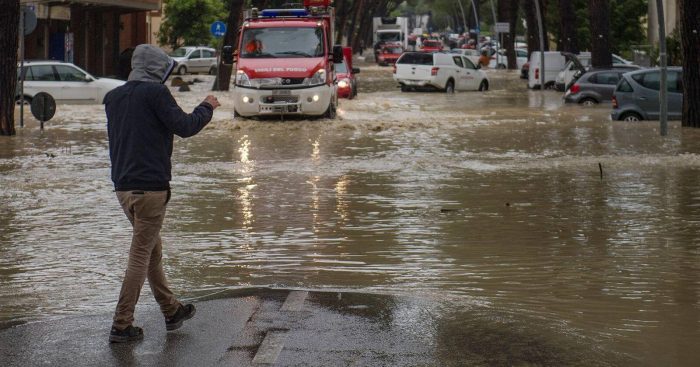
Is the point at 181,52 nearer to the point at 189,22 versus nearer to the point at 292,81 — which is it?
the point at 189,22

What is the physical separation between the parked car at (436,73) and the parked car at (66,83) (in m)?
15.0

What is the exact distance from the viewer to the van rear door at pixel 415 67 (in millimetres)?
48656

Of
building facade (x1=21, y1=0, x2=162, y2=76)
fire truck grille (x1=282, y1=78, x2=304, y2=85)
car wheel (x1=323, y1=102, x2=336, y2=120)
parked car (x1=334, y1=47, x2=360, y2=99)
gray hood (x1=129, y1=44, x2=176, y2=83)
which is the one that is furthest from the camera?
building facade (x1=21, y1=0, x2=162, y2=76)

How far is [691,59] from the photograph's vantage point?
87.2ft

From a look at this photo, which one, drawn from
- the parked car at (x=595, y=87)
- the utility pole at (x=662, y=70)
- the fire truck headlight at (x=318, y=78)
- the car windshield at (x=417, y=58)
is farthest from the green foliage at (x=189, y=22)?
the utility pole at (x=662, y=70)

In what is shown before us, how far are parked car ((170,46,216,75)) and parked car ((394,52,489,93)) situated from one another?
66.5ft

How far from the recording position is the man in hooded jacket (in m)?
7.91

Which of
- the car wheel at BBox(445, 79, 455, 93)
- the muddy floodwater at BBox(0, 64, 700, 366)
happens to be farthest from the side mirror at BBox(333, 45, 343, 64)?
the car wheel at BBox(445, 79, 455, 93)

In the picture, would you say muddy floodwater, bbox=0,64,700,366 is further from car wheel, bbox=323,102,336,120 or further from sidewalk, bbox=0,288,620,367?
car wheel, bbox=323,102,336,120

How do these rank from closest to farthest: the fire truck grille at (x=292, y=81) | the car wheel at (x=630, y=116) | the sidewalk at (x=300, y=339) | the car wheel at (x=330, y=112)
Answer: the sidewalk at (x=300, y=339)
the fire truck grille at (x=292, y=81)
the car wheel at (x=630, y=116)
the car wheel at (x=330, y=112)

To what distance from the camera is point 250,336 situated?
7891 millimetres

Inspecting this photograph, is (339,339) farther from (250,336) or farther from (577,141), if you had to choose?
(577,141)

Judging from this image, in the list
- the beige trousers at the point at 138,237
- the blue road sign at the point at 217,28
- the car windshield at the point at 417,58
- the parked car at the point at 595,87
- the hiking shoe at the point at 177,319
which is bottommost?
the hiking shoe at the point at 177,319

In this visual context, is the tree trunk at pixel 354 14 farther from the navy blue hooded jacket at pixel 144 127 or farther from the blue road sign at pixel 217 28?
the navy blue hooded jacket at pixel 144 127
